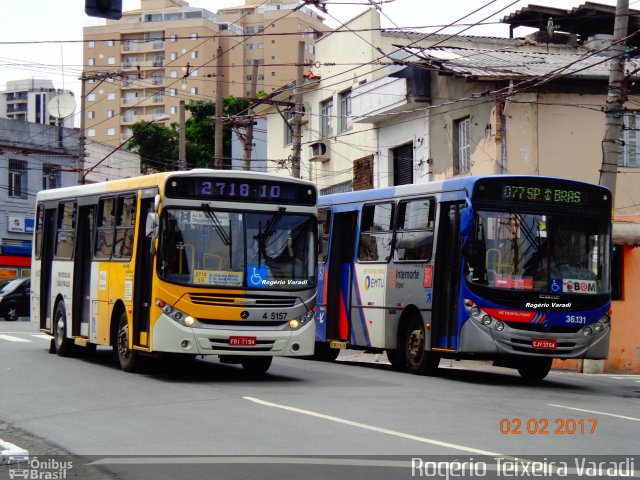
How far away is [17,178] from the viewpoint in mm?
56969

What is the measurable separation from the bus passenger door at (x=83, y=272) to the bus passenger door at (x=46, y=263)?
1781mm

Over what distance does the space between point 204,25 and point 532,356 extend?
100560 mm

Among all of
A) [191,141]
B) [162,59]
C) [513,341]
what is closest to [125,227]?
[513,341]

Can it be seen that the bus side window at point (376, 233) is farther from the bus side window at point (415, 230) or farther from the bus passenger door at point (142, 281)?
the bus passenger door at point (142, 281)

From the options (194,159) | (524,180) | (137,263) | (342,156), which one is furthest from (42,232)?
(194,159)

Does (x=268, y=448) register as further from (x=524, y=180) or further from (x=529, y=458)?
(x=524, y=180)

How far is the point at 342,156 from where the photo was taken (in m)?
40.6

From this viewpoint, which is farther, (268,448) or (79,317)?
(79,317)

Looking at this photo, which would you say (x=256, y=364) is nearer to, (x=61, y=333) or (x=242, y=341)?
(x=242, y=341)

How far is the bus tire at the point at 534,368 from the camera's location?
19094mm

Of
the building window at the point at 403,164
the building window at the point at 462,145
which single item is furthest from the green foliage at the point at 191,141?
the building window at the point at 462,145

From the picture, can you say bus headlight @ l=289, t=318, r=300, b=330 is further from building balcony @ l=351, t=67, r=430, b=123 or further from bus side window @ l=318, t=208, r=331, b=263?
building balcony @ l=351, t=67, r=430, b=123

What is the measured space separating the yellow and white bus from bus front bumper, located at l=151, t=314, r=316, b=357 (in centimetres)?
1

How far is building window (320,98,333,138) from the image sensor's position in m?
41.6
